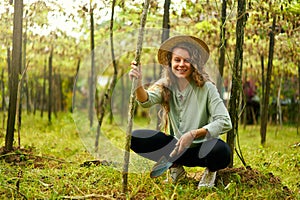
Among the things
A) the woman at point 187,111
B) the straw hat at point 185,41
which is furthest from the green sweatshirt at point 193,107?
the straw hat at point 185,41

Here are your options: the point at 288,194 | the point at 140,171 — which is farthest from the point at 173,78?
the point at 288,194

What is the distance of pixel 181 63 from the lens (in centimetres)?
317

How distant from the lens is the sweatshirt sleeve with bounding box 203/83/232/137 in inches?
116

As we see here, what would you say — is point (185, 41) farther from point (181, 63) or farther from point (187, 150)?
point (187, 150)

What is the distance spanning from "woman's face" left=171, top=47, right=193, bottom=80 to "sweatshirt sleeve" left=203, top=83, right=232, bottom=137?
0.20 meters

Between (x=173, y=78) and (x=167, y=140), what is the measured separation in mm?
522

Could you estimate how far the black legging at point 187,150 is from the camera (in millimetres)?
3074

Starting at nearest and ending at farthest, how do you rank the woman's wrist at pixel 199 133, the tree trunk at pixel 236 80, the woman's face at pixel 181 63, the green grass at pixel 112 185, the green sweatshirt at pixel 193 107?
the green grass at pixel 112 185 < the woman's wrist at pixel 199 133 < the green sweatshirt at pixel 193 107 < the woman's face at pixel 181 63 < the tree trunk at pixel 236 80

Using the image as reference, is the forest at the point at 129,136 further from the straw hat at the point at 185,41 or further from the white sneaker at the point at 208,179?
the straw hat at the point at 185,41

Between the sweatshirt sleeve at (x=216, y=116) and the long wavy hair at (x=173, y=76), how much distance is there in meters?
0.09

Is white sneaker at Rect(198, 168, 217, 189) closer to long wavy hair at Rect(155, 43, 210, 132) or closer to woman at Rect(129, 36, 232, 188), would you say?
woman at Rect(129, 36, 232, 188)

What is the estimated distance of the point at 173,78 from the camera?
3.35 metres

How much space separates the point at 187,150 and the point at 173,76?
24.4 inches

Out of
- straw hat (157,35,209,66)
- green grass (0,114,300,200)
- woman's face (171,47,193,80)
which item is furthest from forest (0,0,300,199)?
woman's face (171,47,193,80)
